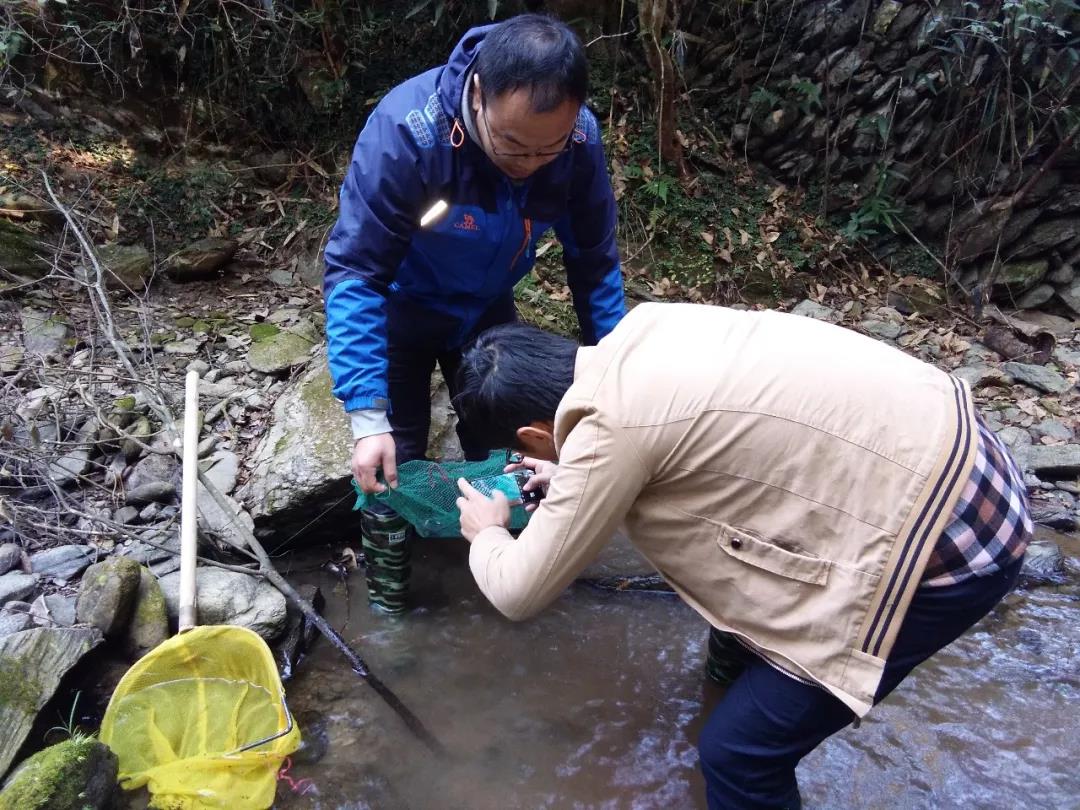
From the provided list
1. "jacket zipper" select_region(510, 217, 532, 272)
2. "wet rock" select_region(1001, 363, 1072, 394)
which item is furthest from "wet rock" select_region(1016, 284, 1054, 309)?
"jacket zipper" select_region(510, 217, 532, 272)

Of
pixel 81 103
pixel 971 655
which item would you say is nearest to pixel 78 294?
pixel 81 103

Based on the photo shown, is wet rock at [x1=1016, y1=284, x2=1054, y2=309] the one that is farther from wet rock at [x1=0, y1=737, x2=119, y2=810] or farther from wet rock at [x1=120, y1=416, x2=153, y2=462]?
wet rock at [x1=0, y1=737, x2=119, y2=810]

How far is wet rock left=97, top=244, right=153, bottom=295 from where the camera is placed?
4.73 metres

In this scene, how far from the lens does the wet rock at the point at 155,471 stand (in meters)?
3.37

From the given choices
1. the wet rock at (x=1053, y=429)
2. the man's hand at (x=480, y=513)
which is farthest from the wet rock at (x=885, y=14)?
the man's hand at (x=480, y=513)

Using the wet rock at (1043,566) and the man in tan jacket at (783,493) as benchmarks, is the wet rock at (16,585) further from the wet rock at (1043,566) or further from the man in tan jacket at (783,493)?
the wet rock at (1043,566)

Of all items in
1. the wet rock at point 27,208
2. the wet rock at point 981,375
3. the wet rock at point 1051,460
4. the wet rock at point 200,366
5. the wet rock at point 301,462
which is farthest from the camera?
the wet rock at point 981,375

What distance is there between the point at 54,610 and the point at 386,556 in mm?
1184

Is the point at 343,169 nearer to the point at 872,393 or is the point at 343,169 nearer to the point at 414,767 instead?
the point at 414,767

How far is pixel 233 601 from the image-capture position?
2709 mm

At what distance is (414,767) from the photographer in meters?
2.41

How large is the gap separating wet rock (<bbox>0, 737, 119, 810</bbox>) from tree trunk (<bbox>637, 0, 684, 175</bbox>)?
5.28 m

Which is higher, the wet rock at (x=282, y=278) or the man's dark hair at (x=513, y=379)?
the man's dark hair at (x=513, y=379)

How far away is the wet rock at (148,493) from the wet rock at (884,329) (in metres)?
4.91
